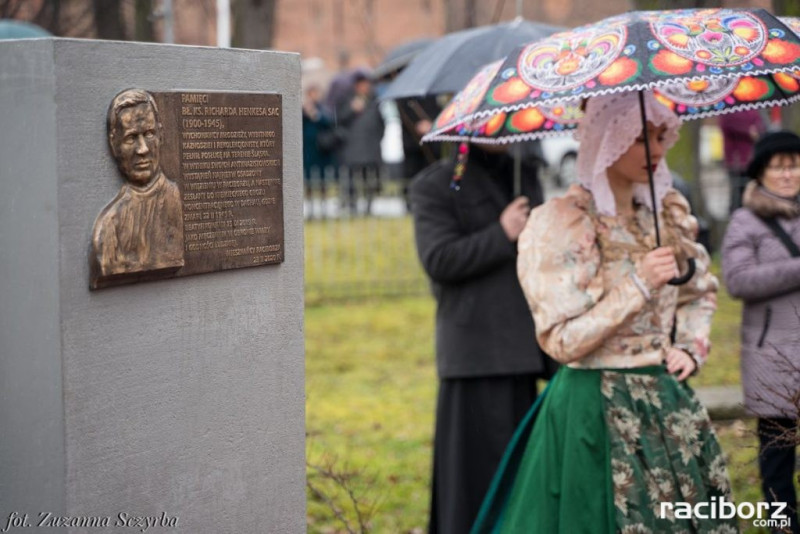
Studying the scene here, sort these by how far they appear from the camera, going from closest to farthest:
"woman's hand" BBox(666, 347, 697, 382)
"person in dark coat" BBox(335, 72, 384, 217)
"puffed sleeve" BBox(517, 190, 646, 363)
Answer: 1. "puffed sleeve" BBox(517, 190, 646, 363)
2. "woman's hand" BBox(666, 347, 697, 382)
3. "person in dark coat" BBox(335, 72, 384, 217)

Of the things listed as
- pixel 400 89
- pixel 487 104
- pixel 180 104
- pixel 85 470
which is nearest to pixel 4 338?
pixel 85 470

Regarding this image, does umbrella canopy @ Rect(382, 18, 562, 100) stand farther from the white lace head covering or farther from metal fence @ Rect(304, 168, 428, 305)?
metal fence @ Rect(304, 168, 428, 305)

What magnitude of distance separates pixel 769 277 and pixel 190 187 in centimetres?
266

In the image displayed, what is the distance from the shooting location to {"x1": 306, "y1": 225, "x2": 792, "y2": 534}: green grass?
5.87 meters

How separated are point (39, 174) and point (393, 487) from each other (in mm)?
3591

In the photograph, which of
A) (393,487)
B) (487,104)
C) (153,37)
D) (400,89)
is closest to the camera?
(487,104)

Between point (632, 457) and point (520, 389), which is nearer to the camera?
point (632, 457)

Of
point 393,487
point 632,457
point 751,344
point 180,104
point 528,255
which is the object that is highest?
point 180,104

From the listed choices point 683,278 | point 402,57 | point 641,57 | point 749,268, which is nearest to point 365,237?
point 402,57

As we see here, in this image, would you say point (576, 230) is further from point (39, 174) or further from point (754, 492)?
point (754, 492)

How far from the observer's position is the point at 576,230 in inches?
162

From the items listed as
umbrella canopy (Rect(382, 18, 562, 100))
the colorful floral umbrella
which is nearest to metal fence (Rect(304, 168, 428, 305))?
umbrella canopy (Rect(382, 18, 562, 100))

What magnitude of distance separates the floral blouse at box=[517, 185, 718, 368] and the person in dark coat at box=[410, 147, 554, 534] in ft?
2.36

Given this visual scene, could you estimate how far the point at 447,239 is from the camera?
16.1 feet
